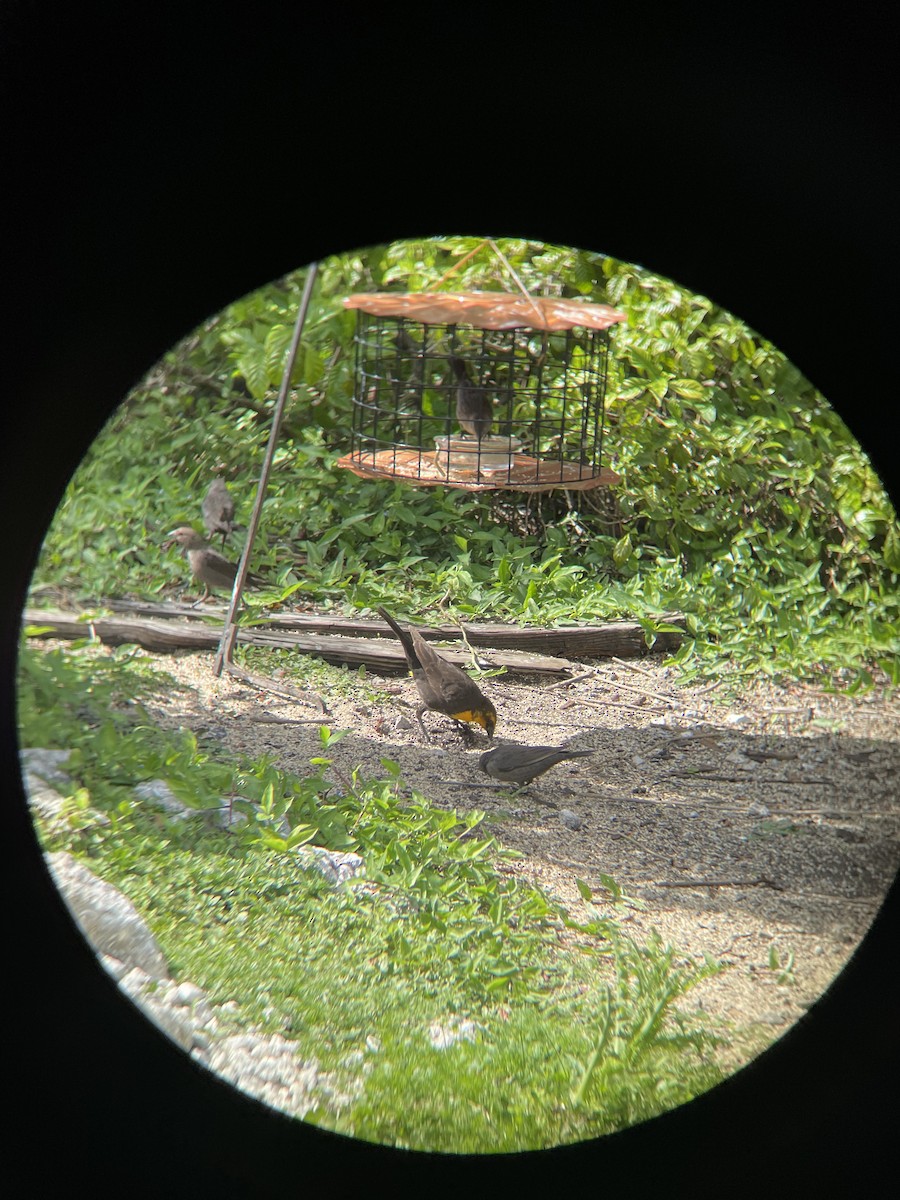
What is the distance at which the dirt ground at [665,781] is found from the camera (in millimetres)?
2100

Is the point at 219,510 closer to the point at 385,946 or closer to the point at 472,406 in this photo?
the point at 472,406

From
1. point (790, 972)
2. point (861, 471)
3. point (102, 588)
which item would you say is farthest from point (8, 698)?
point (861, 471)

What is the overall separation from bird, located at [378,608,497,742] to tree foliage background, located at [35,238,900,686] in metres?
0.37

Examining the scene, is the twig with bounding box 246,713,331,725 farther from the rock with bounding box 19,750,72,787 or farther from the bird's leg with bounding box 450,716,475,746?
the rock with bounding box 19,750,72,787

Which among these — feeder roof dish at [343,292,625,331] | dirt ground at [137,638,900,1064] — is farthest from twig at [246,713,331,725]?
feeder roof dish at [343,292,625,331]

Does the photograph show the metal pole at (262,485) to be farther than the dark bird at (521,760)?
No

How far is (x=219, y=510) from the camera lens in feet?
8.84

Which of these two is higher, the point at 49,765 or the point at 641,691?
the point at 641,691

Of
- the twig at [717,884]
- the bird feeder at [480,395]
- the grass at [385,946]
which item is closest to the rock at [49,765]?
the grass at [385,946]

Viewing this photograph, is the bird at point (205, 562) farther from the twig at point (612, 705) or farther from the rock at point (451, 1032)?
the rock at point (451, 1032)

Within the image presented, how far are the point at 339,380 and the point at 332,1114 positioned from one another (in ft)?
6.08

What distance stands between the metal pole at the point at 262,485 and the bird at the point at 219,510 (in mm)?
342

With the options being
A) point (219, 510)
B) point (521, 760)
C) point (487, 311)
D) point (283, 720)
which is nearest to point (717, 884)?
point (521, 760)

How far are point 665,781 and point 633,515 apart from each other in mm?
674
